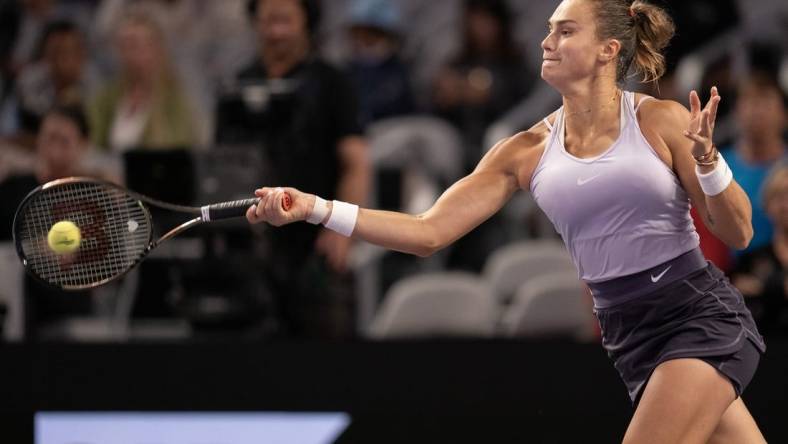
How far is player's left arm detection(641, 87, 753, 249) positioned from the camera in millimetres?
3229

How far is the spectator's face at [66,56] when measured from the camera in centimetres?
711

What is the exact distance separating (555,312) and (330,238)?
3.50 ft

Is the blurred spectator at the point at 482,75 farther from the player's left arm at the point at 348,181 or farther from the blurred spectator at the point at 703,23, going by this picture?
the player's left arm at the point at 348,181

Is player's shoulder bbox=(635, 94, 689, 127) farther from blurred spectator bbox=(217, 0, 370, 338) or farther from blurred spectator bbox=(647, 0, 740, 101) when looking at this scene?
blurred spectator bbox=(647, 0, 740, 101)

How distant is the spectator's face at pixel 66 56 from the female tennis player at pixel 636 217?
13.1 ft

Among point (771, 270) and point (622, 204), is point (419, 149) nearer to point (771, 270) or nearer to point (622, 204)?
point (771, 270)

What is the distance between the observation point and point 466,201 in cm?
362

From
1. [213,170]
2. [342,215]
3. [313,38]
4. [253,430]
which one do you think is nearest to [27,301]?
[213,170]

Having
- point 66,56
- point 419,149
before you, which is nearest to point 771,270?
point 419,149

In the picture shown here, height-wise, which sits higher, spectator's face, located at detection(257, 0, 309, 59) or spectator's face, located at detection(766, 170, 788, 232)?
spectator's face, located at detection(257, 0, 309, 59)

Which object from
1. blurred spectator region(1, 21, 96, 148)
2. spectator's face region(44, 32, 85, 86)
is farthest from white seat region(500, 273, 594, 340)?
spectator's face region(44, 32, 85, 86)

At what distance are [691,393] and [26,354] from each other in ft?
9.01

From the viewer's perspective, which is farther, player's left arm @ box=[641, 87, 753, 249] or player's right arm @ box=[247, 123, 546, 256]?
player's right arm @ box=[247, 123, 546, 256]

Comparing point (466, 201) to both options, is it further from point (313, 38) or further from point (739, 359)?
point (313, 38)
